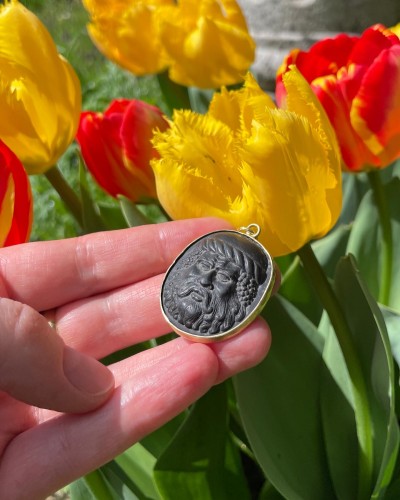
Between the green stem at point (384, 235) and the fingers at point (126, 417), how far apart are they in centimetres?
34

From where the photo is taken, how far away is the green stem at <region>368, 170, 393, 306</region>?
112cm

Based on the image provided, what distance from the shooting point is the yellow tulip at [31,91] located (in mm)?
1028

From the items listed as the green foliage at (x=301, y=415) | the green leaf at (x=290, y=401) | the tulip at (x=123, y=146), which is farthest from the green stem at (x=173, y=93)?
the green leaf at (x=290, y=401)

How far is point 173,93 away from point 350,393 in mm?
715

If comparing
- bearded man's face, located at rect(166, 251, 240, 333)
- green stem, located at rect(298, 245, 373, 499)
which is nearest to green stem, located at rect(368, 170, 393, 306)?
green stem, located at rect(298, 245, 373, 499)

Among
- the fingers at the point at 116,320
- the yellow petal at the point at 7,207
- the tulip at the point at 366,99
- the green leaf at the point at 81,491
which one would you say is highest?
the tulip at the point at 366,99

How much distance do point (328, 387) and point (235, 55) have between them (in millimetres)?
600

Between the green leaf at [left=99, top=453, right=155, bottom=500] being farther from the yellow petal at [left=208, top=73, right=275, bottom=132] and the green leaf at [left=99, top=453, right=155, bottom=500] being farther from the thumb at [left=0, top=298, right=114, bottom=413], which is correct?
the yellow petal at [left=208, top=73, right=275, bottom=132]

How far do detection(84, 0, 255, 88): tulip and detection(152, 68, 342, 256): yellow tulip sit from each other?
1.00ft

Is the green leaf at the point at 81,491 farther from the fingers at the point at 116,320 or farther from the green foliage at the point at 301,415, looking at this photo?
the fingers at the point at 116,320

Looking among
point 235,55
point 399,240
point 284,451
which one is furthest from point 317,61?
point 284,451

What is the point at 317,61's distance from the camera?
1.12 metres

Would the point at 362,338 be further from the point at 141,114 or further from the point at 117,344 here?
the point at 141,114

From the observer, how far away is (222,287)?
3.02 ft
